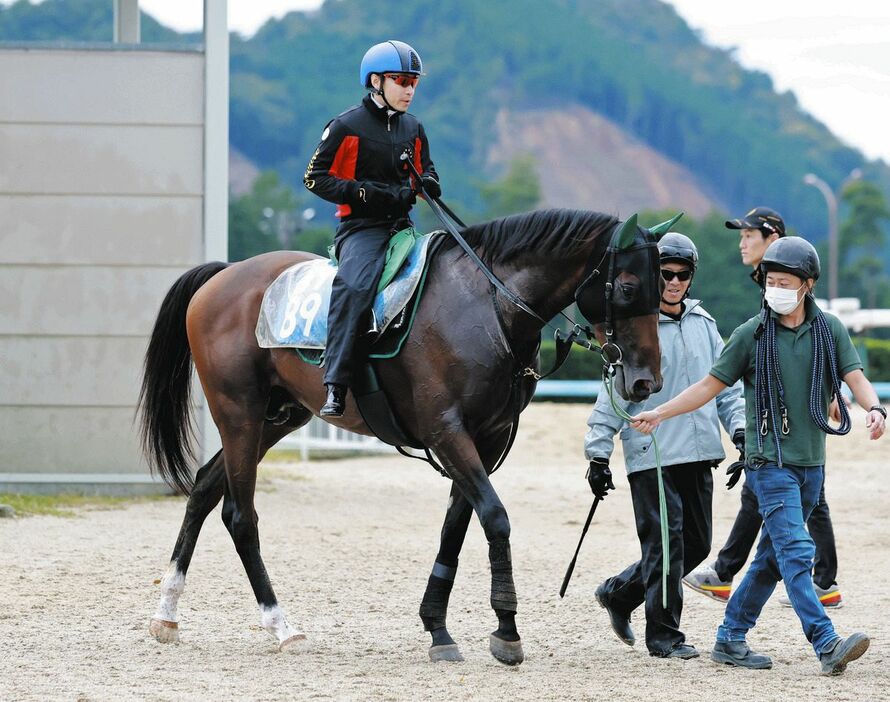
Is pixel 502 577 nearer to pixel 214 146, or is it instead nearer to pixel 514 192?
pixel 214 146

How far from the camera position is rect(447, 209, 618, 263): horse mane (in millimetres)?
5500

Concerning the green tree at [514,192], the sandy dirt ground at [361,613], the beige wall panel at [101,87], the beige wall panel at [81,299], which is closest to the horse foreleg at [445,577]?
the sandy dirt ground at [361,613]

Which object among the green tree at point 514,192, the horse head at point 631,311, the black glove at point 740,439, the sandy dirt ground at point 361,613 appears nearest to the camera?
the sandy dirt ground at point 361,613

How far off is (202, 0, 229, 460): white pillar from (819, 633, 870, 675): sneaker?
25.2ft

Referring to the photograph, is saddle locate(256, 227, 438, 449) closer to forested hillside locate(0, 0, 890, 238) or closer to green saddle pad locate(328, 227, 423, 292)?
green saddle pad locate(328, 227, 423, 292)

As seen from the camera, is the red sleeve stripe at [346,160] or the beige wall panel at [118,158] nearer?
the red sleeve stripe at [346,160]

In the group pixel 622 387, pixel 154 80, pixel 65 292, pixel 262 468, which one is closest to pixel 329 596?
pixel 622 387

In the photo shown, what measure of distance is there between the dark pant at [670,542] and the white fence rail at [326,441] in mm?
10550

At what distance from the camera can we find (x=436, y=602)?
5898 mm

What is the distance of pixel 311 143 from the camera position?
129000mm

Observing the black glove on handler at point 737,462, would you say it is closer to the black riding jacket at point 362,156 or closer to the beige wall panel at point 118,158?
the black riding jacket at point 362,156

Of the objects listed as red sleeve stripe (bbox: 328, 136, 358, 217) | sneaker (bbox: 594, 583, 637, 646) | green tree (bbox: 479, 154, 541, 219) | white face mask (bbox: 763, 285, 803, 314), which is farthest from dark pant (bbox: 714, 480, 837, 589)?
green tree (bbox: 479, 154, 541, 219)

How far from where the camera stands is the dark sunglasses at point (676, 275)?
19.9 feet

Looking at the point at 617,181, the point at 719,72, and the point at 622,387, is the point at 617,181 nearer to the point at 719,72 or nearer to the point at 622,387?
the point at 719,72
